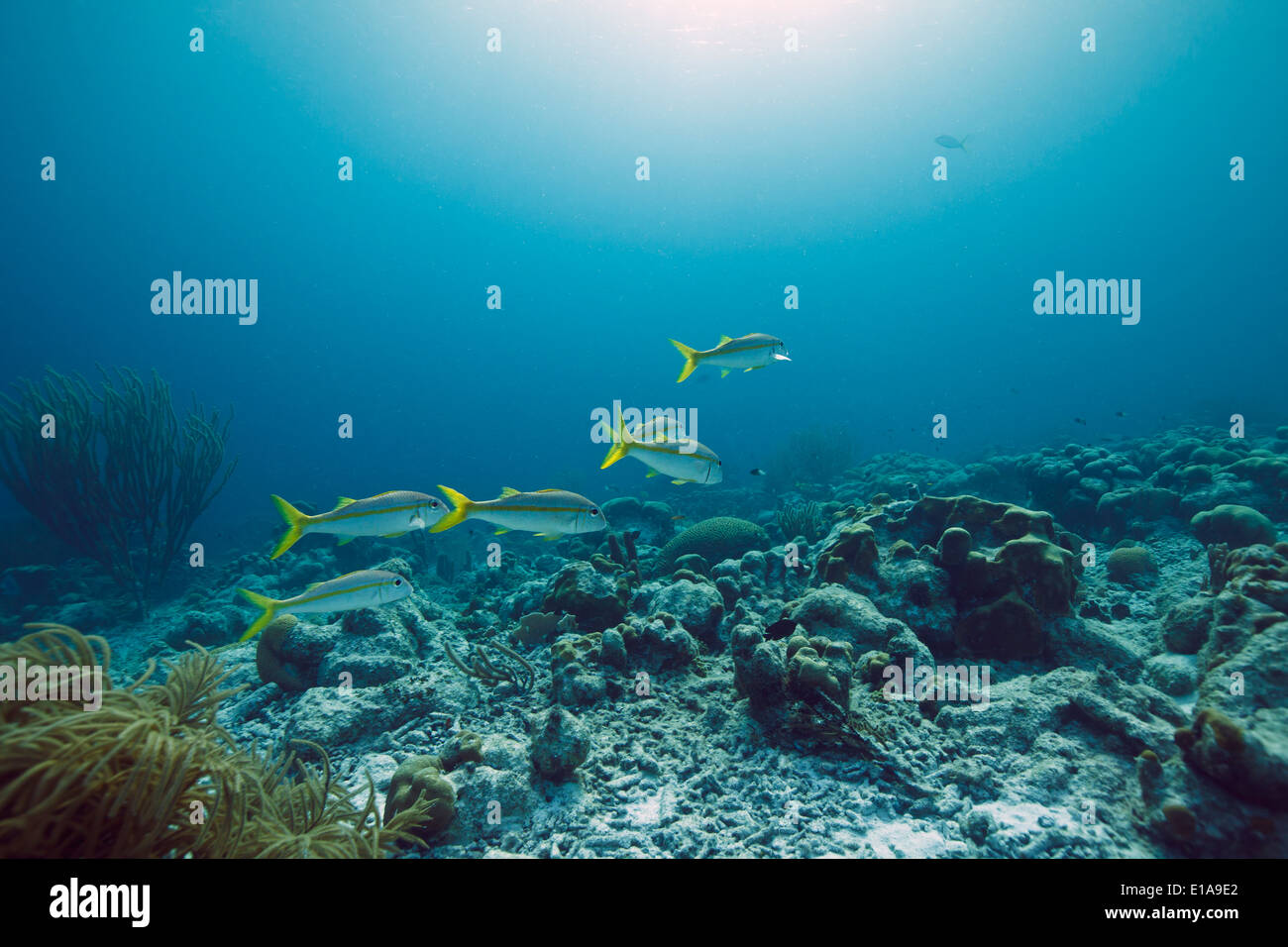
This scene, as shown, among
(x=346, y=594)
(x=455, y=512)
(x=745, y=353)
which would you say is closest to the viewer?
(x=455, y=512)

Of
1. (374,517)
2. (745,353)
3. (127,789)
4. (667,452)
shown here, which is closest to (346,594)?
(374,517)

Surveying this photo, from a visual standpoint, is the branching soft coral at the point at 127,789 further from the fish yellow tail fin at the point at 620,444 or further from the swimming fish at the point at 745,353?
the swimming fish at the point at 745,353

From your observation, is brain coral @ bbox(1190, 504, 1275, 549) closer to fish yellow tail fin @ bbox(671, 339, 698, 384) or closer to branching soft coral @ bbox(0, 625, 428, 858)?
fish yellow tail fin @ bbox(671, 339, 698, 384)

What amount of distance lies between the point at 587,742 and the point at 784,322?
116006 mm

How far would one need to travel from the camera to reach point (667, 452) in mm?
4133

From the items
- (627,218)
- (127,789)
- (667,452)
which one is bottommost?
(127,789)

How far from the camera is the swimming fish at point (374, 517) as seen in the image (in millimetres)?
3859

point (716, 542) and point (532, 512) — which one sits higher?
point (532, 512)

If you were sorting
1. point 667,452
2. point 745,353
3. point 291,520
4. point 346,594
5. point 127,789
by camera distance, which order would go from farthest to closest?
point 745,353 → point 667,452 → point 291,520 → point 346,594 → point 127,789

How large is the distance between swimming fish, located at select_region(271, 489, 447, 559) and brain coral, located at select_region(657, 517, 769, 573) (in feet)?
18.0

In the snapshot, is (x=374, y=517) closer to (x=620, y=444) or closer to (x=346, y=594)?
(x=346, y=594)

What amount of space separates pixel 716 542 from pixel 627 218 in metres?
93.4

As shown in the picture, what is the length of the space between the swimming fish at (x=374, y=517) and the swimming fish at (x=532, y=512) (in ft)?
0.94

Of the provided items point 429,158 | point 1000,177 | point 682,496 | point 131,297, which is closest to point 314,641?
point 682,496
